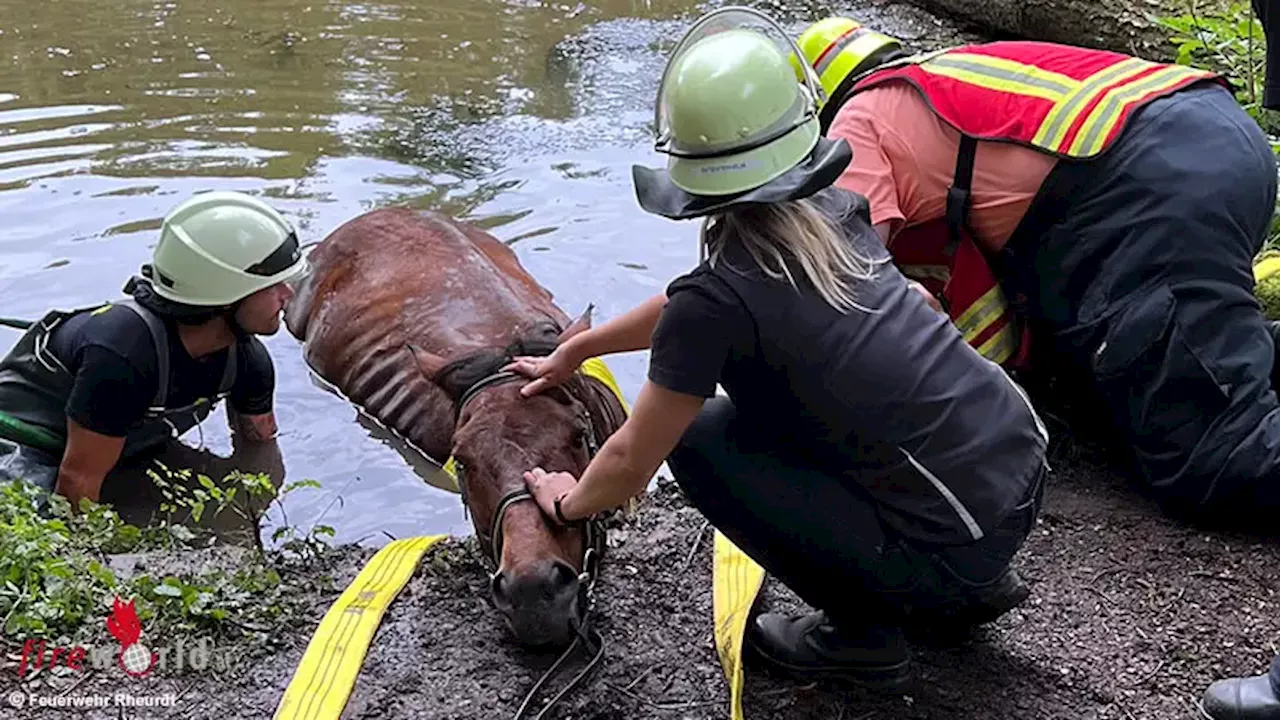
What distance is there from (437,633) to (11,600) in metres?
1.27

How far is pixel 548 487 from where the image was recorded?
4109mm

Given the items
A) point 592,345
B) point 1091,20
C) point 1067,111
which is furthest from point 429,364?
point 1091,20

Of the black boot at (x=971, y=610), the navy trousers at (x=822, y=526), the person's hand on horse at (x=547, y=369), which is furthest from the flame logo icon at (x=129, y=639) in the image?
the black boot at (x=971, y=610)

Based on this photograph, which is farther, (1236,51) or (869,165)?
(1236,51)

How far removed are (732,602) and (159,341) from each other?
8.37ft

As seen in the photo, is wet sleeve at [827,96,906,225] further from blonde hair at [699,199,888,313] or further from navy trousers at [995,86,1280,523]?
blonde hair at [699,199,888,313]

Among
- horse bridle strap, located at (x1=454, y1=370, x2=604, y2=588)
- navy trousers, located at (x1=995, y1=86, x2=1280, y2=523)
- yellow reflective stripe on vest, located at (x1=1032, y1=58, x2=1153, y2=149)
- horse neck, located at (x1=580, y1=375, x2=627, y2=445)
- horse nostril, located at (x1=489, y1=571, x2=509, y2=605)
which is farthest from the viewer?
horse neck, located at (x1=580, y1=375, x2=627, y2=445)

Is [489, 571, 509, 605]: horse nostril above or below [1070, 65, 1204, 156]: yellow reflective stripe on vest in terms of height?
below

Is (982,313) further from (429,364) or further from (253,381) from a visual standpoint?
(253,381)

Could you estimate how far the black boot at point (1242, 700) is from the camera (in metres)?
3.53

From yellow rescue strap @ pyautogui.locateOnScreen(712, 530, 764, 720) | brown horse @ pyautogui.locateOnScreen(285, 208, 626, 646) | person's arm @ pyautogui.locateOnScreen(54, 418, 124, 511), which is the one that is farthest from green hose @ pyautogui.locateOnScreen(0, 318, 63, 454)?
yellow rescue strap @ pyautogui.locateOnScreen(712, 530, 764, 720)

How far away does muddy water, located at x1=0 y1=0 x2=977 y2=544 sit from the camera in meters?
6.81

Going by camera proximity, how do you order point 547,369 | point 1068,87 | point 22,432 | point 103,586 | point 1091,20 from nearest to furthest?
point 103,586 < point 547,369 < point 1068,87 < point 22,432 < point 1091,20

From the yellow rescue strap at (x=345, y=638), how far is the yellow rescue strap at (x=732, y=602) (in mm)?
1052
